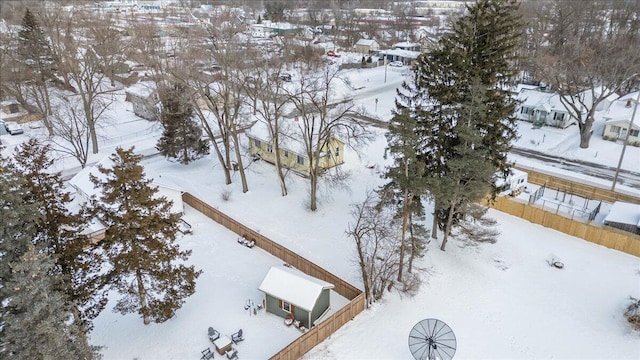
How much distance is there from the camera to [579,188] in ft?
94.5

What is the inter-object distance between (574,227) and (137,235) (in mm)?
22348

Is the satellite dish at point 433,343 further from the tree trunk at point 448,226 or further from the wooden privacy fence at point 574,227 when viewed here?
the wooden privacy fence at point 574,227

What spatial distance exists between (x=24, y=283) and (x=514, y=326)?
17614 millimetres

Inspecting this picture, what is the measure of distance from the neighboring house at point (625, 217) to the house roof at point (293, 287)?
667 inches

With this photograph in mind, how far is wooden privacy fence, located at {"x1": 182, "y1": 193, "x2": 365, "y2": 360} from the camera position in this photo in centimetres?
1605

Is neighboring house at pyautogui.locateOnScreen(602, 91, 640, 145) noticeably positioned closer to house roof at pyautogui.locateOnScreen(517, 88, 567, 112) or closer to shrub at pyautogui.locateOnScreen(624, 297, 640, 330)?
house roof at pyautogui.locateOnScreen(517, 88, 567, 112)

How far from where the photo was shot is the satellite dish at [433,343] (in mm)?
15492

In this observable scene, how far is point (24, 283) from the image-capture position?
10.8 metres

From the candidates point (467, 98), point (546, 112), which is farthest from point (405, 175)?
point (546, 112)

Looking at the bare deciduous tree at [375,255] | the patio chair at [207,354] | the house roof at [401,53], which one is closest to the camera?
the patio chair at [207,354]

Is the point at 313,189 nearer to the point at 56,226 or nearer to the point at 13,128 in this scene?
the point at 56,226

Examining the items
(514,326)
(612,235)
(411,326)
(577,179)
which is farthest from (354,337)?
(577,179)

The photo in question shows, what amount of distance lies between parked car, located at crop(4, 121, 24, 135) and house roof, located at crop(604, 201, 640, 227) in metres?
47.7

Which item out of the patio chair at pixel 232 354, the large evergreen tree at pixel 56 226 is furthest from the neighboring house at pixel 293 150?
the large evergreen tree at pixel 56 226
